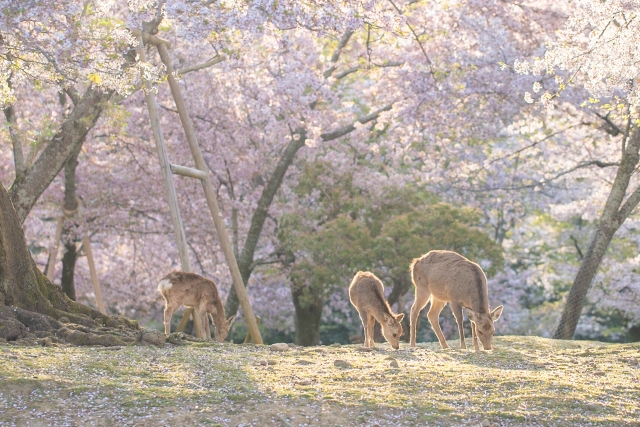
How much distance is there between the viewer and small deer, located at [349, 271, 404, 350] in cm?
1232

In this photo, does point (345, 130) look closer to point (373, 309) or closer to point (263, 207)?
point (263, 207)

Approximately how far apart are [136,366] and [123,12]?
47.2 ft

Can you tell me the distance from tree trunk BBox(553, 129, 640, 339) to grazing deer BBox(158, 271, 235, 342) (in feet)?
24.6

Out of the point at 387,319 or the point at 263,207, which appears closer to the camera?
the point at 387,319

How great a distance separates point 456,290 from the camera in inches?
486

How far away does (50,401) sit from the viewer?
7.20 metres

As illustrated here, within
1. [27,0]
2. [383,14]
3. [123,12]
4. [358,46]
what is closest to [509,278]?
[358,46]

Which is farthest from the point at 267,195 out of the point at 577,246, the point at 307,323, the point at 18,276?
the point at 577,246

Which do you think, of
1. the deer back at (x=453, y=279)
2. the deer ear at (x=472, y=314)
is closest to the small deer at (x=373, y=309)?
the deer back at (x=453, y=279)

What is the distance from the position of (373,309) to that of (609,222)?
282 inches

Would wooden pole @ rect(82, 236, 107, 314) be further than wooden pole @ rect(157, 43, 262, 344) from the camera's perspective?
Yes

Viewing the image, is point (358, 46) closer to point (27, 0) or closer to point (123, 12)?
point (123, 12)

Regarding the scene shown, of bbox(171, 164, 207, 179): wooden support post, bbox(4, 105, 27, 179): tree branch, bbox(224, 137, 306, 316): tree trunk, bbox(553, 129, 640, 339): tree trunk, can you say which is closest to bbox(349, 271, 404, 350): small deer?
bbox(171, 164, 207, 179): wooden support post

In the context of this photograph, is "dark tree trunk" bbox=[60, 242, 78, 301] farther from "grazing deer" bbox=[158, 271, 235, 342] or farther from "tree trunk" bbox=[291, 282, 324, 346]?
"grazing deer" bbox=[158, 271, 235, 342]
